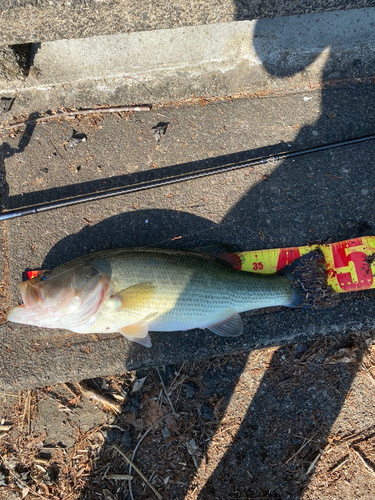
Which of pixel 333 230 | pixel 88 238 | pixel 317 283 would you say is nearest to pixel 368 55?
pixel 333 230

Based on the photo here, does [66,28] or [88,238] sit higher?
[66,28]

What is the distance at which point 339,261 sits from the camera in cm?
335

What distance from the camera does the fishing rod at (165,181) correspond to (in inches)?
125

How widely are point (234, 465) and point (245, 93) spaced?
4.19m

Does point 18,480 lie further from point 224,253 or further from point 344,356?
point 344,356

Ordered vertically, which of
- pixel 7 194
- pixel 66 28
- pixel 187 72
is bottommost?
pixel 7 194

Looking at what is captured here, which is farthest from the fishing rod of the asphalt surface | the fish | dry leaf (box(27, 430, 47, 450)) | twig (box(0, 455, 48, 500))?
twig (box(0, 455, 48, 500))

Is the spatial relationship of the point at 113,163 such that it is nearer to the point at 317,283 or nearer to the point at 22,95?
the point at 22,95

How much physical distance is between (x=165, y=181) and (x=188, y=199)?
375 mm

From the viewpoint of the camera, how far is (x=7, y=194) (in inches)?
139

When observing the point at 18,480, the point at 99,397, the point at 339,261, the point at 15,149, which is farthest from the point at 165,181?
the point at 18,480

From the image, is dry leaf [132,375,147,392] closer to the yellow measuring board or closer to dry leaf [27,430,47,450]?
dry leaf [27,430,47,450]

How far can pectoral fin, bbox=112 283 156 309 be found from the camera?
9.36ft

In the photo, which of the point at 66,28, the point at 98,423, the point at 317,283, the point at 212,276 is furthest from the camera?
the point at 98,423
